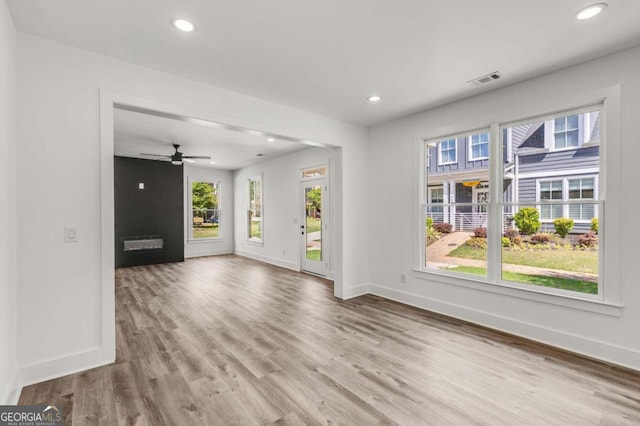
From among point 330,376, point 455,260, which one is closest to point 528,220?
point 455,260

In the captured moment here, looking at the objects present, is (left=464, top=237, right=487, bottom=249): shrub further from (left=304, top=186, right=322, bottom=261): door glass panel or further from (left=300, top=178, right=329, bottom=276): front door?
(left=304, top=186, right=322, bottom=261): door glass panel

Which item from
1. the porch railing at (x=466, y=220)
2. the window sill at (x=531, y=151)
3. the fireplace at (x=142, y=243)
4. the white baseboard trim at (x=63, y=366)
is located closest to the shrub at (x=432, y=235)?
the porch railing at (x=466, y=220)

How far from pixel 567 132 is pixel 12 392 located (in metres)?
5.27

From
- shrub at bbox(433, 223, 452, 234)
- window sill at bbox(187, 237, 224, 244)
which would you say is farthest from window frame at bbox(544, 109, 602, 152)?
window sill at bbox(187, 237, 224, 244)

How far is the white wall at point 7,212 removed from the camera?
191 cm

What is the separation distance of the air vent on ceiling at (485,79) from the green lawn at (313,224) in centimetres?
386

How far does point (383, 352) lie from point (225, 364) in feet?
4.86

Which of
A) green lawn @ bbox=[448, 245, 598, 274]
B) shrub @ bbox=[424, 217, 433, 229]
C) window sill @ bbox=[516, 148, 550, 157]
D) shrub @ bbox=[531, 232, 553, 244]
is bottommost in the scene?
green lawn @ bbox=[448, 245, 598, 274]

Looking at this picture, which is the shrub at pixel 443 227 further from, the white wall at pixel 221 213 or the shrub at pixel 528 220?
the white wall at pixel 221 213

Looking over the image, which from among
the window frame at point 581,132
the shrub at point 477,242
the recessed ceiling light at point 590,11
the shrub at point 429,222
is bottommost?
the shrub at point 477,242

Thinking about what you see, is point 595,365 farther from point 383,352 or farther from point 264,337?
point 264,337

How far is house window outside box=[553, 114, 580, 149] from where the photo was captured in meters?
2.97

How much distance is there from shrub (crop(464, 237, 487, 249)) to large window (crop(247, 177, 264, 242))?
5.56m

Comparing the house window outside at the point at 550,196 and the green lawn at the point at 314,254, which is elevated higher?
the house window outside at the point at 550,196
